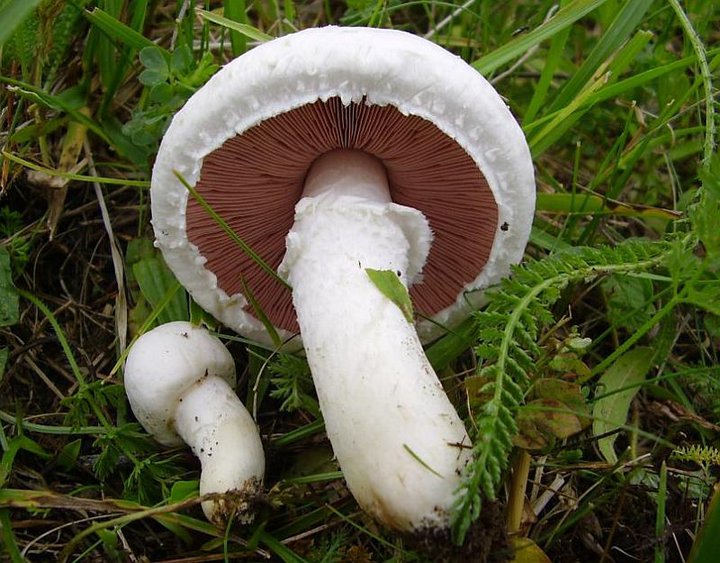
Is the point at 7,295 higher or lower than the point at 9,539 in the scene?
higher

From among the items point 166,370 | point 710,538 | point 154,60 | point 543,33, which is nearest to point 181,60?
point 154,60

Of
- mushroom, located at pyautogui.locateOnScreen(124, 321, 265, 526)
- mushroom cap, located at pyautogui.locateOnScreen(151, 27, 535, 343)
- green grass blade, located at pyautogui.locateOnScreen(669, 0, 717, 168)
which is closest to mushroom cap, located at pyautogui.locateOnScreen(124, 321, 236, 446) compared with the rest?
mushroom, located at pyautogui.locateOnScreen(124, 321, 265, 526)

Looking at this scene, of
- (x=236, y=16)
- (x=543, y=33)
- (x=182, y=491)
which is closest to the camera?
(x=182, y=491)

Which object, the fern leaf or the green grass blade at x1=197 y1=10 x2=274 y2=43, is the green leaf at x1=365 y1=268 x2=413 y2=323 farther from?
the green grass blade at x1=197 y1=10 x2=274 y2=43

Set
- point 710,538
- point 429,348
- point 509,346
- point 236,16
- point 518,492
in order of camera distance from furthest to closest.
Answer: point 236,16
point 429,348
point 518,492
point 509,346
point 710,538

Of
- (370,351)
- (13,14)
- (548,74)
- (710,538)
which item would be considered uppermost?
(13,14)

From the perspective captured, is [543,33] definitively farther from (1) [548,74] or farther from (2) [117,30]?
(2) [117,30]

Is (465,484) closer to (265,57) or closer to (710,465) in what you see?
(710,465)

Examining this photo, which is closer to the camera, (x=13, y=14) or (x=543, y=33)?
(x=13, y=14)
